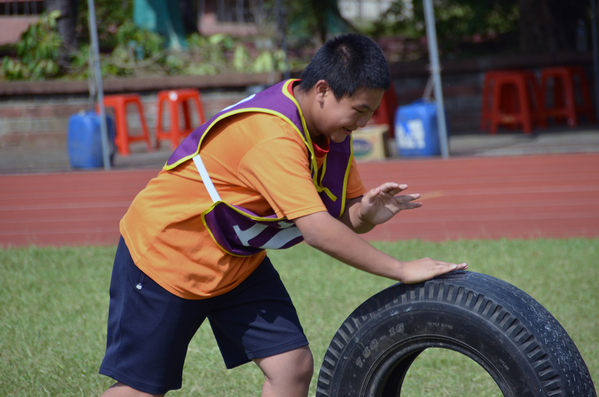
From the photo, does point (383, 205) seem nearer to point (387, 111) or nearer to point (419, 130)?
point (419, 130)

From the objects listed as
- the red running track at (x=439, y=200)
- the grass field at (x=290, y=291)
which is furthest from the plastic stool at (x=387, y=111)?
the grass field at (x=290, y=291)

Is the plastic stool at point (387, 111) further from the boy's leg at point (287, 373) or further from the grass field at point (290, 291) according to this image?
the boy's leg at point (287, 373)

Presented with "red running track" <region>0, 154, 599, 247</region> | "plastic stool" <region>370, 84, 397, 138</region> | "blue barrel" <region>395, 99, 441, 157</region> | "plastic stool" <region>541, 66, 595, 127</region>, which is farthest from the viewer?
"plastic stool" <region>370, 84, 397, 138</region>

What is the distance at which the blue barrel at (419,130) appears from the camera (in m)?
7.35

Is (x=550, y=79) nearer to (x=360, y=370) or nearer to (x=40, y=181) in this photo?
(x=40, y=181)

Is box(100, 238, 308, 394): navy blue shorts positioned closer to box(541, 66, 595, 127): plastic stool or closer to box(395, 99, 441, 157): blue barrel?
box(395, 99, 441, 157): blue barrel

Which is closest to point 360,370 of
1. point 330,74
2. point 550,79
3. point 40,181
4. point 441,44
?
point 330,74

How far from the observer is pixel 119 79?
1077 cm

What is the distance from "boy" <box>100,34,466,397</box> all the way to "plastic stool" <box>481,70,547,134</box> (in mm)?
7689

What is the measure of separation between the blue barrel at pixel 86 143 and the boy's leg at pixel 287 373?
6.24 meters

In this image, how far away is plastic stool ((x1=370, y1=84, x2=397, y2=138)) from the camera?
31.8ft

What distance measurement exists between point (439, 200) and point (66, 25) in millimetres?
9234

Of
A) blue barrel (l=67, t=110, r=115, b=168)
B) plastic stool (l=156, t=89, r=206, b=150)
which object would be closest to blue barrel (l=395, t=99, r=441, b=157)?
plastic stool (l=156, t=89, r=206, b=150)

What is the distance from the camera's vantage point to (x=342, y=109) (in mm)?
1795
